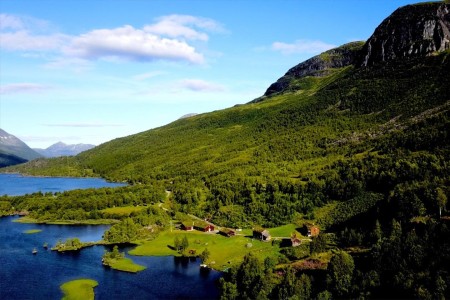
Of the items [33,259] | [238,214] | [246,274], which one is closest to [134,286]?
[246,274]

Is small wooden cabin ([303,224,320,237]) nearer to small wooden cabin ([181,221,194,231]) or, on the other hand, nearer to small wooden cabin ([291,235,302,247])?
small wooden cabin ([291,235,302,247])

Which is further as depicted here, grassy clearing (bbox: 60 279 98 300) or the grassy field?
the grassy field

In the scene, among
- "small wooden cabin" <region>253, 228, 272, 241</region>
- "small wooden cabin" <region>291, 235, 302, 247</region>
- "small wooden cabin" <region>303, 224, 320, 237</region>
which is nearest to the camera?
"small wooden cabin" <region>291, 235, 302, 247</region>

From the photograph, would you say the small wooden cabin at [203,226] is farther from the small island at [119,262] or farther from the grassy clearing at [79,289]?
the grassy clearing at [79,289]

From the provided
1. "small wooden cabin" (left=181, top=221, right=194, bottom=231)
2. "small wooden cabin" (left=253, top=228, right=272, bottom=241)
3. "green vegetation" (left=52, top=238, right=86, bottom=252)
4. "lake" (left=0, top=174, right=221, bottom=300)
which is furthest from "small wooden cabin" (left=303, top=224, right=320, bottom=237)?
"green vegetation" (left=52, top=238, right=86, bottom=252)

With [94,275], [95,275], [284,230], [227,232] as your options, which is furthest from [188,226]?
[94,275]

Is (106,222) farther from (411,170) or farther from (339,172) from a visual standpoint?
(411,170)

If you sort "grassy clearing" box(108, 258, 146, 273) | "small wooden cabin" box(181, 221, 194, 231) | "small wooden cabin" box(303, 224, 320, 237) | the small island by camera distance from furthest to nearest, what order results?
"small wooden cabin" box(181, 221, 194, 231) → "small wooden cabin" box(303, 224, 320, 237) → the small island → "grassy clearing" box(108, 258, 146, 273)
